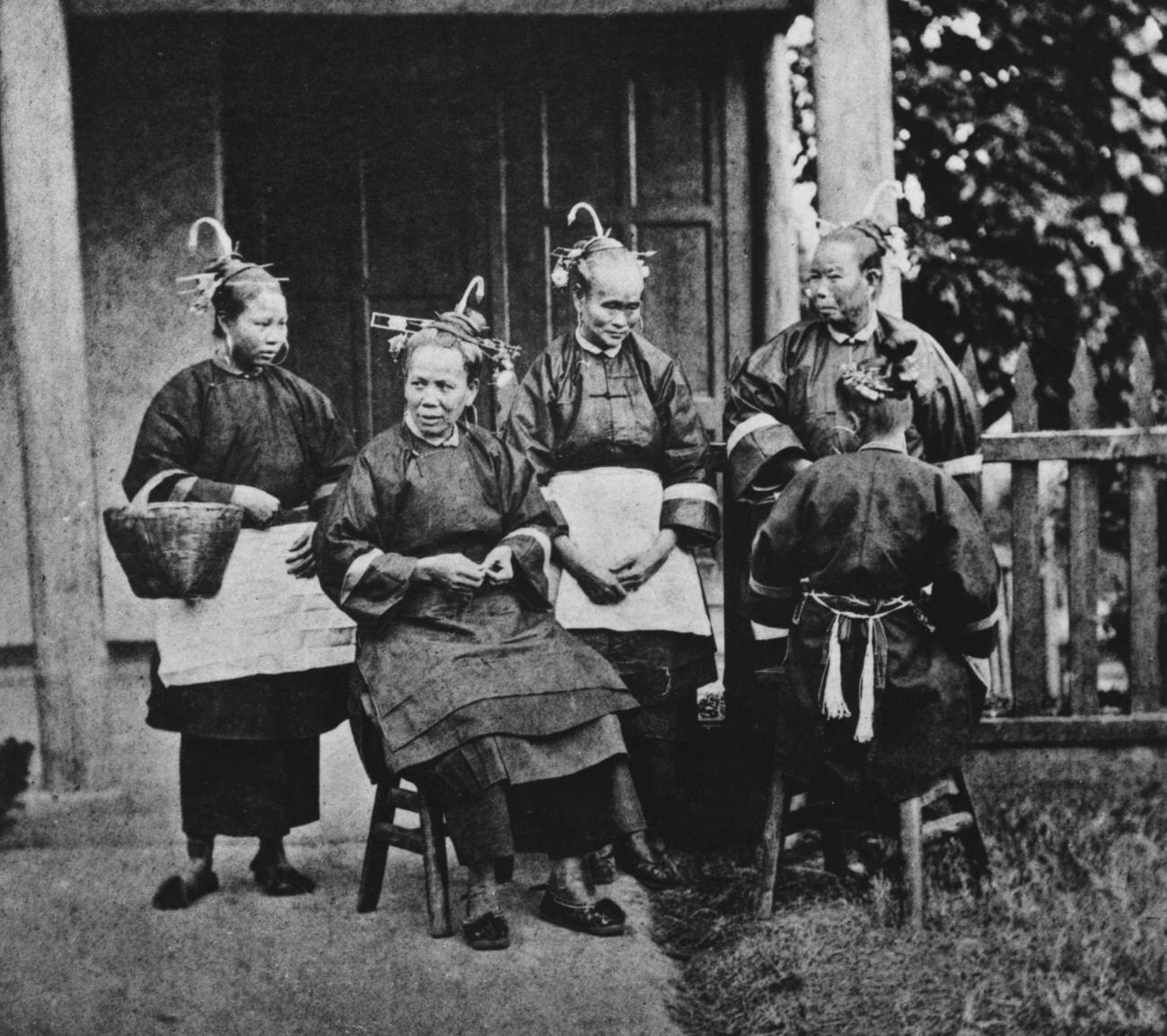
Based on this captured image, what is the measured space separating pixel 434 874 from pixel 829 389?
209 centimetres

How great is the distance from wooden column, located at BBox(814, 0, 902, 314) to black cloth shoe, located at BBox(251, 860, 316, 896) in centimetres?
301

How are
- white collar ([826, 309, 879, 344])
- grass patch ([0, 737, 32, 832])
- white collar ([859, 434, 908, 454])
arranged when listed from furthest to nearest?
grass patch ([0, 737, 32, 832]), white collar ([826, 309, 879, 344]), white collar ([859, 434, 908, 454])

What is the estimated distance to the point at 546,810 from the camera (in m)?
4.41

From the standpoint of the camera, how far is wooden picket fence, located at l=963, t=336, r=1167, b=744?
5.61 metres

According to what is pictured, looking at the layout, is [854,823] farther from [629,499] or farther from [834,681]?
[629,499]

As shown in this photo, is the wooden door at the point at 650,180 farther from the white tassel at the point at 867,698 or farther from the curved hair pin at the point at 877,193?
the white tassel at the point at 867,698

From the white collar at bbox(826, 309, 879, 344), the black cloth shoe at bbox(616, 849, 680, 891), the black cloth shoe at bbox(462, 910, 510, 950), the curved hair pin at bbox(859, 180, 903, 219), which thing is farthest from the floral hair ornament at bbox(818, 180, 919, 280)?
the black cloth shoe at bbox(462, 910, 510, 950)

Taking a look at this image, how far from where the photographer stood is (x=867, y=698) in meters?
4.27

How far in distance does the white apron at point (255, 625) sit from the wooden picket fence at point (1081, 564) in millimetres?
2615

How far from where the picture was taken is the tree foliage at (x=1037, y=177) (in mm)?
7480

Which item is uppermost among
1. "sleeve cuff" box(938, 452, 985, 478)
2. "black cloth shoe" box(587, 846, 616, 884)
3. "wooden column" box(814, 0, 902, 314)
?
"wooden column" box(814, 0, 902, 314)

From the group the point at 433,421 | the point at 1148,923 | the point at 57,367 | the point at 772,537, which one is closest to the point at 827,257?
the point at 772,537

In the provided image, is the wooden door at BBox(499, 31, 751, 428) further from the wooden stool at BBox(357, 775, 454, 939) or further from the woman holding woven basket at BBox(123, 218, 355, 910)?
the wooden stool at BBox(357, 775, 454, 939)

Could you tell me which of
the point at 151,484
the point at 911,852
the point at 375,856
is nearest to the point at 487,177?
the point at 151,484
